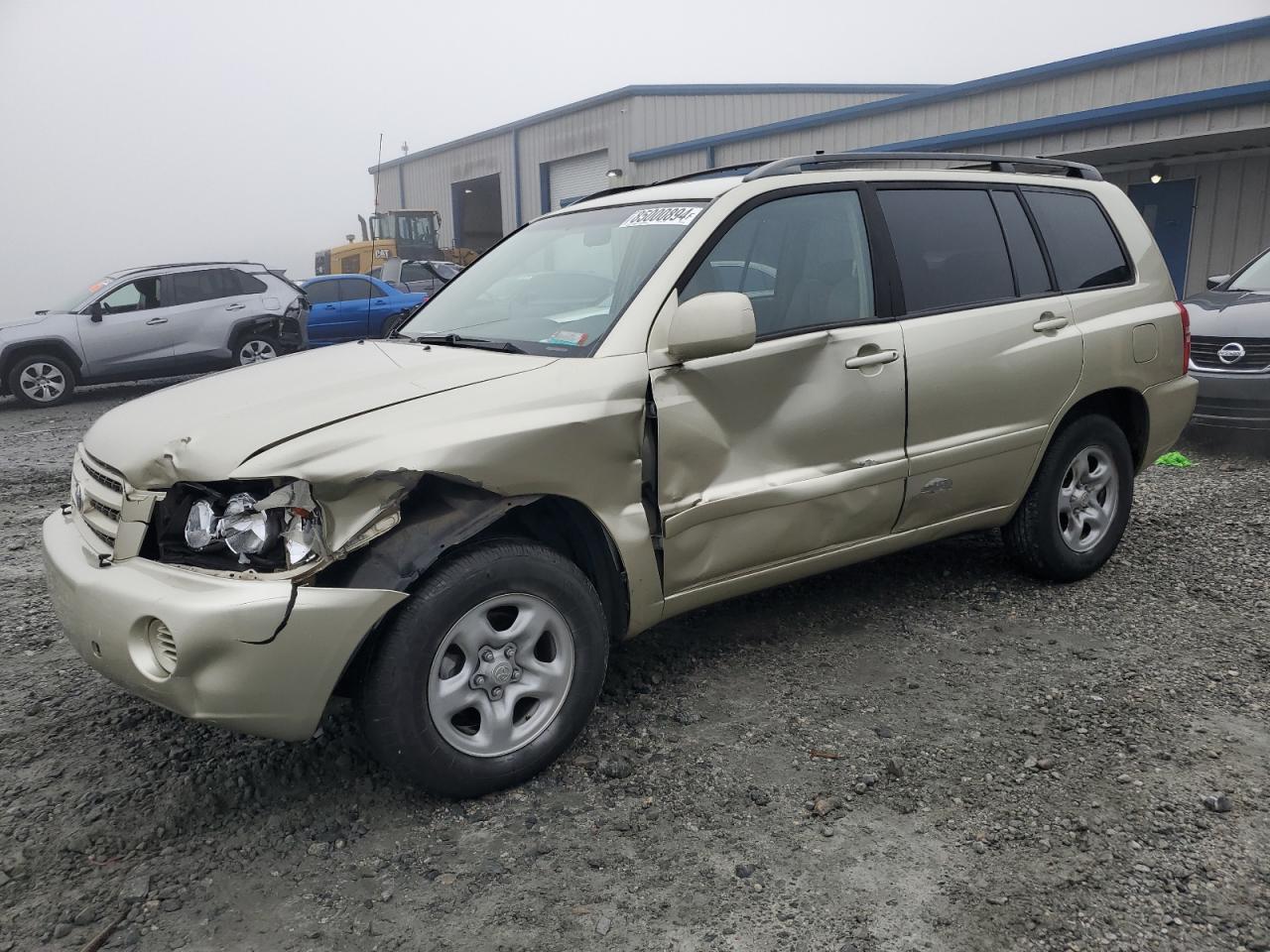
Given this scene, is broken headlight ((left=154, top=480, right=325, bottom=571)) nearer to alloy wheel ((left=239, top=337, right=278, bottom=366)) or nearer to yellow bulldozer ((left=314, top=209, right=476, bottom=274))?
alloy wheel ((left=239, top=337, right=278, bottom=366))

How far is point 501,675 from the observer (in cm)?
273

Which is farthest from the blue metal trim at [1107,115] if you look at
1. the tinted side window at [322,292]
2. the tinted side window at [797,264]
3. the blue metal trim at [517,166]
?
the blue metal trim at [517,166]

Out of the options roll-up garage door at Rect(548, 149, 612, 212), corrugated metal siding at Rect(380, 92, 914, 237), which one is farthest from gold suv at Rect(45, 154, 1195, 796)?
roll-up garage door at Rect(548, 149, 612, 212)

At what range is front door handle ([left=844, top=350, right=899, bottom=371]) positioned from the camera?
338 centimetres

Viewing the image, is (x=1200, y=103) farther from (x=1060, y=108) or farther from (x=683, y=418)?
(x=683, y=418)

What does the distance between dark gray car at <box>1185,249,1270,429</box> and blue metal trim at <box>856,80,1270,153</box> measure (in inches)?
156

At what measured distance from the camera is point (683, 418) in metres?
2.98

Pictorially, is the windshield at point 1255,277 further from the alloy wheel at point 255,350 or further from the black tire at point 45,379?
the black tire at point 45,379

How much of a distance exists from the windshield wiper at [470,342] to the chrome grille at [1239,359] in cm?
619

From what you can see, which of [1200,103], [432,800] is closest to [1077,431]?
[432,800]

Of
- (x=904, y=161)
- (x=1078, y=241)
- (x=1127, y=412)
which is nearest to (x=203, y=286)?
(x=904, y=161)

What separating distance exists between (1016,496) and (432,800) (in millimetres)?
2678

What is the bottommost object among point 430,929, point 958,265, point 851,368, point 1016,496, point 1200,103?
point 430,929

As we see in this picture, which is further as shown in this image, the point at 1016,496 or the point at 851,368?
the point at 1016,496
